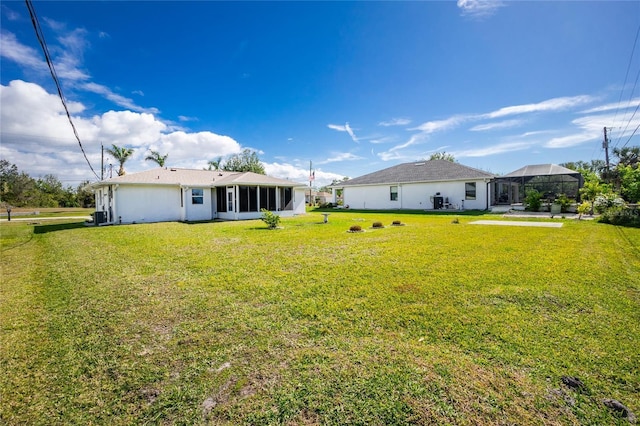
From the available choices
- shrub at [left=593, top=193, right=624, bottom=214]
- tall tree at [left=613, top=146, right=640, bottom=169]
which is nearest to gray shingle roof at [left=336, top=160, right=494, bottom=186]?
shrub at [left=593, top=193, right=624, bottom=214]

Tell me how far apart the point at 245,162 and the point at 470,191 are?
36.9 metres

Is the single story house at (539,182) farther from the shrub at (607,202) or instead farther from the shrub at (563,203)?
the shrub at (607,202)

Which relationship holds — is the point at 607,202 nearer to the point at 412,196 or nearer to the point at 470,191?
the point at 470,191

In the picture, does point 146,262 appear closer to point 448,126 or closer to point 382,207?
point 382,207

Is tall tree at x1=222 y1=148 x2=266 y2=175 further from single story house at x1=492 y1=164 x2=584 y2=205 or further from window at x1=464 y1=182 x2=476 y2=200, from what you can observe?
single story house at x1=492 y1=164 x2=584 y2=205

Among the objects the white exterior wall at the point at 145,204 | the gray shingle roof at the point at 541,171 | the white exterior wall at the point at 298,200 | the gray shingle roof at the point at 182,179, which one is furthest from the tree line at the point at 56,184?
the gray shingle roof at the point at 541,171

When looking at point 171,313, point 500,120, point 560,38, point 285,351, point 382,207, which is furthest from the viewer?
point 382,207

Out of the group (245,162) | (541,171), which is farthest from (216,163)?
(541,171)

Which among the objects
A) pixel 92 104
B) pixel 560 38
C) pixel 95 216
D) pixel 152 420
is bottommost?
pixel 152 420

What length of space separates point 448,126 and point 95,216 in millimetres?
Result: 30506

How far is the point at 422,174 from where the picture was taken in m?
25.3

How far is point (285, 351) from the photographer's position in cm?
283

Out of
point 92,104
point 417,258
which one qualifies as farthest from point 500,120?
point 92,104

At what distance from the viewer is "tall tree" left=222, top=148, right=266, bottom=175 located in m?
47.3
